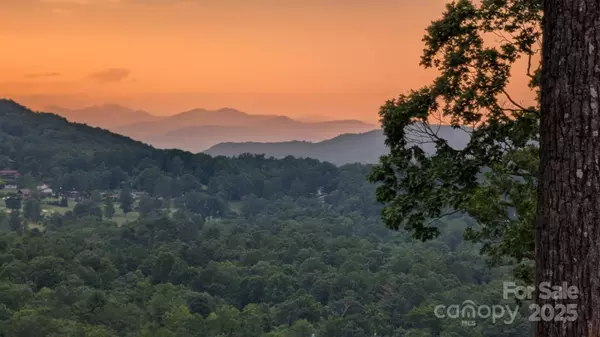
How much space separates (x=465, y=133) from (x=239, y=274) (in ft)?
143

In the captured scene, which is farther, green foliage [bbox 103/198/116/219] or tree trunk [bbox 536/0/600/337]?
green foliage [bbox 103/198/116/219]

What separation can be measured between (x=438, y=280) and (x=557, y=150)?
46.5m

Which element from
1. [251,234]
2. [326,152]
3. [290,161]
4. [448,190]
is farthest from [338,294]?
[326,152]

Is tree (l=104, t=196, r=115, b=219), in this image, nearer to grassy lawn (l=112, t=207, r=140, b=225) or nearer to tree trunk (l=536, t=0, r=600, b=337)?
grassy lawn (l=112, t=207, r=140, b=225)

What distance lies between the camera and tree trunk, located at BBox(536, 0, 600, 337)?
2.77 meters

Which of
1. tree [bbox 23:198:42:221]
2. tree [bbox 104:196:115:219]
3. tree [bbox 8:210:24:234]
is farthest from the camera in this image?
tree [bbox 104:196:115:219]

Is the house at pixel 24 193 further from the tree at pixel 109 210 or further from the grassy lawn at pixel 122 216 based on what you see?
the tree at pixel 109 210

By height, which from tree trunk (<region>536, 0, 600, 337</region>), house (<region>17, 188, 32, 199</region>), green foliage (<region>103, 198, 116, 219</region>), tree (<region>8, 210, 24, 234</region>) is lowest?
tree (<region>8, 210, 24, 234</region>)

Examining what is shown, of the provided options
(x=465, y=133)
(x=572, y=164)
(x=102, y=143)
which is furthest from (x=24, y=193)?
(x=572, y=164)

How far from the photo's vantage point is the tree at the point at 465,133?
9.00m

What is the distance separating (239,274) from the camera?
5222 centimetres

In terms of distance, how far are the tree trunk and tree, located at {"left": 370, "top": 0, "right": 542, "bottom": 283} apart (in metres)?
5.90

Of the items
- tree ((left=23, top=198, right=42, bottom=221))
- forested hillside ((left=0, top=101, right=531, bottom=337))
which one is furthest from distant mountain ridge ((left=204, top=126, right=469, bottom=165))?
tree ((left=23, top=198, right=42, bottom=221))

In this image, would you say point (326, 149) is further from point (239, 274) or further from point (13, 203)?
point (239, 274)
